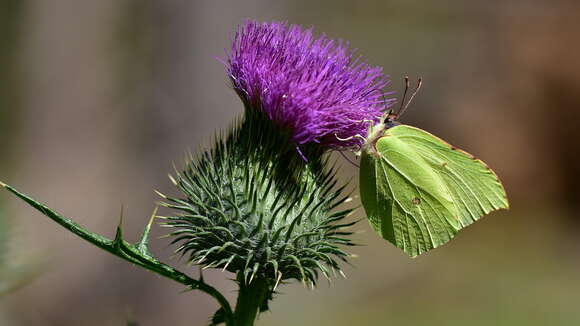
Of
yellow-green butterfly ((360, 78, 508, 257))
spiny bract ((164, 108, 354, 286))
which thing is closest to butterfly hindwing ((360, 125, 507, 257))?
yellow-green butterfly ((360, 78, 508, 257))

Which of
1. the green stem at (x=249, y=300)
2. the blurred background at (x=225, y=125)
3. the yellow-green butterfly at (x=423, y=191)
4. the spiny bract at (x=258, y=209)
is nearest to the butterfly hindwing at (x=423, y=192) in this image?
the yellow-green butterfly at (x=423, y=191)

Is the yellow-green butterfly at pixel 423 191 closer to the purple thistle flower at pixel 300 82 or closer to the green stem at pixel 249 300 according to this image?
the purple thistle flower at pixel 300 82

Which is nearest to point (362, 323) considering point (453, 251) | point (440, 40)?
point (453, 251)

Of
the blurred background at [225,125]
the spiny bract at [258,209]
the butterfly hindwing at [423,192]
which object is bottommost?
the spiny bract at [258,209]

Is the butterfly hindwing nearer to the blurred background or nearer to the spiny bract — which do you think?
the spiny bract

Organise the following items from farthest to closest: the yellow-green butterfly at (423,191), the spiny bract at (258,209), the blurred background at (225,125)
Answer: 1. the blurred background at (225,125)
2. the yellow-green butterfly at (423,191)
3. the spiny bract at (258,209)

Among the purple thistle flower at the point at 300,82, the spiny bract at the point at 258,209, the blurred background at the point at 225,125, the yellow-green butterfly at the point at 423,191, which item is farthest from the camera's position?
the blurred background at the point at 225,125

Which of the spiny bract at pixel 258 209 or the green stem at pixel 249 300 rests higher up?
the spiny bract at pixel 258 209
